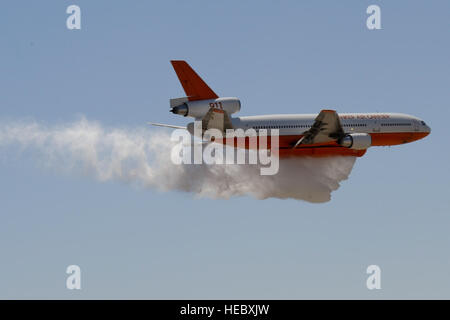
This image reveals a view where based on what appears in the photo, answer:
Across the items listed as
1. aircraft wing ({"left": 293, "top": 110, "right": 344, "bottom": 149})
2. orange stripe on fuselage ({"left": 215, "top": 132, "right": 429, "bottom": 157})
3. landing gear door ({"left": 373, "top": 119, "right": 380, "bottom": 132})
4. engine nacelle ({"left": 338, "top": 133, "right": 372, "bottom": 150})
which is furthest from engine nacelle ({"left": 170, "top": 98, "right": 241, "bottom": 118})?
landing gear door ({"left": 373, "top": 119, "right": 380, "bottom": 132})

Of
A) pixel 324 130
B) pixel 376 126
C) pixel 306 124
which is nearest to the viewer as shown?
pixel 324 130

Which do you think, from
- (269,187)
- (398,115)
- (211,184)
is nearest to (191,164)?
(211,184)

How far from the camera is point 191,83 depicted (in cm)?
5159

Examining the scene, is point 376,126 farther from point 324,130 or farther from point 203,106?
point 203,106

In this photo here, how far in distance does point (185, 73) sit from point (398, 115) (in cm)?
1974

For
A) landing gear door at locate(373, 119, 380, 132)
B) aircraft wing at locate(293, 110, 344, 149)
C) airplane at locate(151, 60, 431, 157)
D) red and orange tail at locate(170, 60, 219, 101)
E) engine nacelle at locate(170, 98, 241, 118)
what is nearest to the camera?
engine nacelle at locate(170, 98, 241, 118)

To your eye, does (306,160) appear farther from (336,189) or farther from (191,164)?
(191,164)

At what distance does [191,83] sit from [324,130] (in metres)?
10.8

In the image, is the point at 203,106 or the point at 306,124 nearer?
the point at 203,106

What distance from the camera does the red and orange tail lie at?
5141cm

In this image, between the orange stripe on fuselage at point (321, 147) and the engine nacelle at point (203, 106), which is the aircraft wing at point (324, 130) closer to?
the orange stripe on fuselage at point (321, 147)

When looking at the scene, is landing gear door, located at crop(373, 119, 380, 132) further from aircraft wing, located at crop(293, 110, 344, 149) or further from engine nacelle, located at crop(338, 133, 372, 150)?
aircraft wing, located at crop(293, 110, 344, 149)

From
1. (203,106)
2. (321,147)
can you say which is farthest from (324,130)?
(203,106)

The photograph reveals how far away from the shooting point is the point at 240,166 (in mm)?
55219
